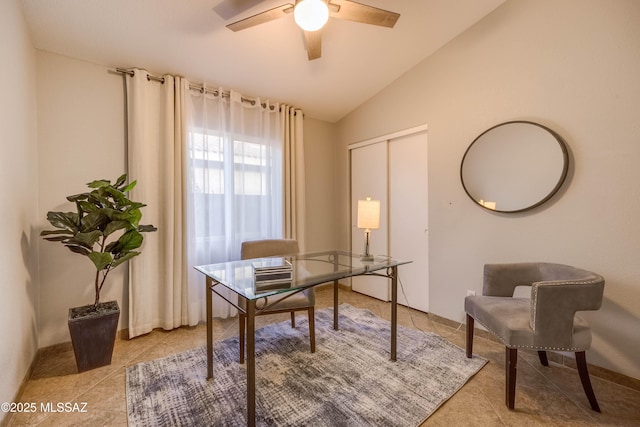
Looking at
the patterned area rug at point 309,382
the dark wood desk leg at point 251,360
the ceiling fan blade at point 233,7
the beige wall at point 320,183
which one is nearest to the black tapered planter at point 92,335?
the patterned area rug at point 309,382

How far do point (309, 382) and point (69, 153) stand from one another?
261 centimetres

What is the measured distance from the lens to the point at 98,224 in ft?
6.41

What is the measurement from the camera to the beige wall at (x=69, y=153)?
2166 mm

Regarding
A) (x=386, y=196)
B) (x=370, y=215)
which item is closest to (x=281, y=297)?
(x=370, y=215)

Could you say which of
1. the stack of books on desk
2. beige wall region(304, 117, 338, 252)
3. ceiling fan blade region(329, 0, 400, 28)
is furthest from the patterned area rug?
ceiling fan blade region(329, 0, 400, 28)

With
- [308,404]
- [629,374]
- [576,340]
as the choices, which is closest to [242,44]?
[308,404]

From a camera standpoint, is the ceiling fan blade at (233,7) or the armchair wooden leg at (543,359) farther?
the armchair wooden leg at (543,359)

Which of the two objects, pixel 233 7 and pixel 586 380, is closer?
pixel 586 380

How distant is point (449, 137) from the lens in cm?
272

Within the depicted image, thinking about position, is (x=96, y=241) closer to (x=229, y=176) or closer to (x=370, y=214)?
(x=229, y=176)

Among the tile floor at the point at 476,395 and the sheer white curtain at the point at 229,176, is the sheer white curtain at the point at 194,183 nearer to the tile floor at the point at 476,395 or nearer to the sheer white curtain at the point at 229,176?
the sheer white curtain at the point at 229,176

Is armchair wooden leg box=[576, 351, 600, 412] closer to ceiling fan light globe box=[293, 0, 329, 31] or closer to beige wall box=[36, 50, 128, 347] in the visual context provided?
ceiling fan light globe box=[293, 0, 329, 31]

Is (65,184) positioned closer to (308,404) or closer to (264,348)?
(264,348)

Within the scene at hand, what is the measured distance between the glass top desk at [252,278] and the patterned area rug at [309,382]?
193 mm
